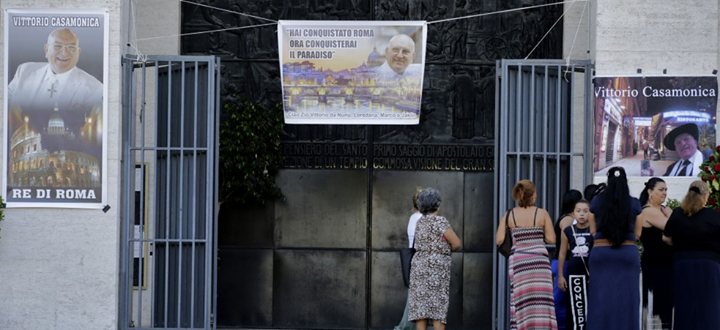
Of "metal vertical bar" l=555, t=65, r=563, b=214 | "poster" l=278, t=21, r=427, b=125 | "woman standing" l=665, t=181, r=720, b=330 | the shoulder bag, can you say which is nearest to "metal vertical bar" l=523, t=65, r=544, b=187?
"metal vertical bar" l=555, t=65, r=563, b=214

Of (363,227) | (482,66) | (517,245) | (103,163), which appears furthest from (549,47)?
(103,163)

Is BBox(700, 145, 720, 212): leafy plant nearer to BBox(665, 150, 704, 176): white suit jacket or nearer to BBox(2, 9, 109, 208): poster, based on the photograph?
BBox(665, 150, 704, 176): white suit jacket

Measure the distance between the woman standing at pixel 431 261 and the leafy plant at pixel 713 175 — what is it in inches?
101

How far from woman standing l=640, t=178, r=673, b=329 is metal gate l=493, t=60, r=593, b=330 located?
1.22 m

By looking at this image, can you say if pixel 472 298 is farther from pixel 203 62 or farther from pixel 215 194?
pixel 203 62

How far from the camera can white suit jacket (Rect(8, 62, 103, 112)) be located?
1102cm

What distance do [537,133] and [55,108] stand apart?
4.99 meters

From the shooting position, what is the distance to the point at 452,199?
13219 millimetres

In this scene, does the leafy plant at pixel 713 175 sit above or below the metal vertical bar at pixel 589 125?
below

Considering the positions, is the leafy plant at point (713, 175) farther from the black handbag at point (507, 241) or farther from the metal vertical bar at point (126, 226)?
the metal vertical bar at point (126, 226)

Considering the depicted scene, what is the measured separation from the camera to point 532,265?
31.8 ft

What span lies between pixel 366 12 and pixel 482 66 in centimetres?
156

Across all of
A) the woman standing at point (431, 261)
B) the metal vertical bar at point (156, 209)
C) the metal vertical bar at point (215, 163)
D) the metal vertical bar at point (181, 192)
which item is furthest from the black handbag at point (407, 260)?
the metal vertical bar at point (156, 209)

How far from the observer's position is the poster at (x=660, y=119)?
35.9 ft
